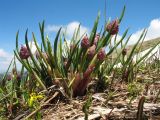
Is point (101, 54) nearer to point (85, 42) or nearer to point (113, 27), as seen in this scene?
point (85, 42)

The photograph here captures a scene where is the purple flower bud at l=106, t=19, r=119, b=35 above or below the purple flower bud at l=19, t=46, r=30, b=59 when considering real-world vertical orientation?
above

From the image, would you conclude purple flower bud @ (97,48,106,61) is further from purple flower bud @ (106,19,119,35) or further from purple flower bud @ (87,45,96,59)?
purple flower bud @ (106,19,119,35)

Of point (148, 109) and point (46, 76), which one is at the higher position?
point (46, 76)

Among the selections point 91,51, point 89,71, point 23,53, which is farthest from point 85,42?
point 23,53

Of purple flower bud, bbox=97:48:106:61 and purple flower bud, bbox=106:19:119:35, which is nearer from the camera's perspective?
purple flower bud, bbox=97:48:106:61

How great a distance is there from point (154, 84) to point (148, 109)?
101 cm

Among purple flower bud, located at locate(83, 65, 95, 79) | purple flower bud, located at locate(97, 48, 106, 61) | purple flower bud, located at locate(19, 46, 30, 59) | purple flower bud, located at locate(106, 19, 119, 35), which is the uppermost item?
purple flower bud, located at locate(106, 19, 119, 35)

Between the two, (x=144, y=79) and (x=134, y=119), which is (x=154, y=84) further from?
(x=134, y=119)

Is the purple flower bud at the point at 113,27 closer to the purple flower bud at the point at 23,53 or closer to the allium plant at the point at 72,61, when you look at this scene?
the allium plant at the point at 72,61

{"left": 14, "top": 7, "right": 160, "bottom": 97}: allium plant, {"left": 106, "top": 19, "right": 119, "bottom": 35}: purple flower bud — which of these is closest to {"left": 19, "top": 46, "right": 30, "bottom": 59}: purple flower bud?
{"left": 14, "top": 7, "right": 160, "bottom": 97}: allium plant

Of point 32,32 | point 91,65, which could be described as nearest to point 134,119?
point 91,65

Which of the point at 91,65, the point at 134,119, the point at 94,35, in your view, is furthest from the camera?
the point at 94,35

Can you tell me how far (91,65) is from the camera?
3.48 m

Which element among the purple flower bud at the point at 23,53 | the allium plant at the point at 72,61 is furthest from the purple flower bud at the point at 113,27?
the purple flower bud at the point at 23,53
